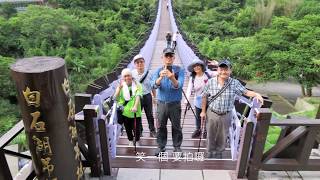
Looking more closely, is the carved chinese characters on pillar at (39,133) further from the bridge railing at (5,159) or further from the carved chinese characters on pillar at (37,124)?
the bridge railing at (5,159)

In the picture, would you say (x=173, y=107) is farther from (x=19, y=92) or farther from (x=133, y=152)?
(x=19, y=92)

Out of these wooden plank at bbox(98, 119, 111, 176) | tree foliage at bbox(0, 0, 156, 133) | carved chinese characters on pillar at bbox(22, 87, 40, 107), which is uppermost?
carved chinese characters on pillar at bbox(22, 87, 40, 107)

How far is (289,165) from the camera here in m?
3.69

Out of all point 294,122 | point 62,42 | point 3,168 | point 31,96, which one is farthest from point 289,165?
point 62,42

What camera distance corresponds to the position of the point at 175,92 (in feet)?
12.8

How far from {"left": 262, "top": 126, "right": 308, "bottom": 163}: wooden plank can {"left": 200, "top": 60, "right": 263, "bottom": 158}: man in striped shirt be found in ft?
1.52

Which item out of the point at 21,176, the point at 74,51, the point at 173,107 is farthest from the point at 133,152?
the point at 74,51

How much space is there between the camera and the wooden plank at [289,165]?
367cm

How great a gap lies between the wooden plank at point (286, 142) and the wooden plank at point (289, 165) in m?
0.13

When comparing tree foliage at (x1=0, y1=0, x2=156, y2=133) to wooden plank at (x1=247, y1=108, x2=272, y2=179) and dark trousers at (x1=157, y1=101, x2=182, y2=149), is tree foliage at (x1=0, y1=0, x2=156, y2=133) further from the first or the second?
wooden plank at (x1=247, y1=108, x2=272, y2=179)

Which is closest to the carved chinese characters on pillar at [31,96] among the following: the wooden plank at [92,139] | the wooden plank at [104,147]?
the wooden plank at [92,139]

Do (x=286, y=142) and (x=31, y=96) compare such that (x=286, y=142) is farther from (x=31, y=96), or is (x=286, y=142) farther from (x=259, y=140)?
(x=31, y=96)

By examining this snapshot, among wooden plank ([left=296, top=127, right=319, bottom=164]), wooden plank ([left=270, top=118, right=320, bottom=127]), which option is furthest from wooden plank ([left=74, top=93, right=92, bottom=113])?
wooden plank ([left=296, top=127, right=319, bottom=164])

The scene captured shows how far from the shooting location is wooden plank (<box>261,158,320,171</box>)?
3668 mm
